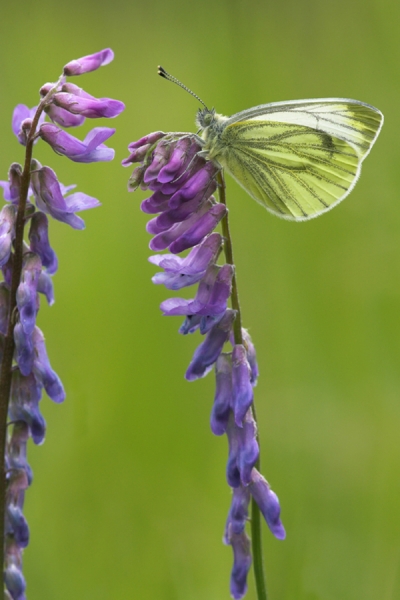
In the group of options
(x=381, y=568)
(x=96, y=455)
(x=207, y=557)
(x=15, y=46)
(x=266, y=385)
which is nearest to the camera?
(x=381, y=568)

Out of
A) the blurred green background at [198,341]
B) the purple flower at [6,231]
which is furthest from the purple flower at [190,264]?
the blurred green background at [198,341]

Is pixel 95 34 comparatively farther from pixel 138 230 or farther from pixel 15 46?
pixel 138 230

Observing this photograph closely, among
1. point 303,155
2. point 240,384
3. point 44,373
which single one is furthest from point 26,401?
point 303,155

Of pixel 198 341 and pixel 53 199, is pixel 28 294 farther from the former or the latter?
pixel 198 341

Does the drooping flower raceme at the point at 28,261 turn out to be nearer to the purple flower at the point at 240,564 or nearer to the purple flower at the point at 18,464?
the purple flower at the point at 18,464

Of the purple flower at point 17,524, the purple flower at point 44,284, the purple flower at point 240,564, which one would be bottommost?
the purple flower at point 240,564

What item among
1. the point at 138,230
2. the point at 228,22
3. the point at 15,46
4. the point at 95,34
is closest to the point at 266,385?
the point at 138,230

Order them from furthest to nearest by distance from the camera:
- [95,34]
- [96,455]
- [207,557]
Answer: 1. [95,34]
2. [96,455]
3. [207,557]
